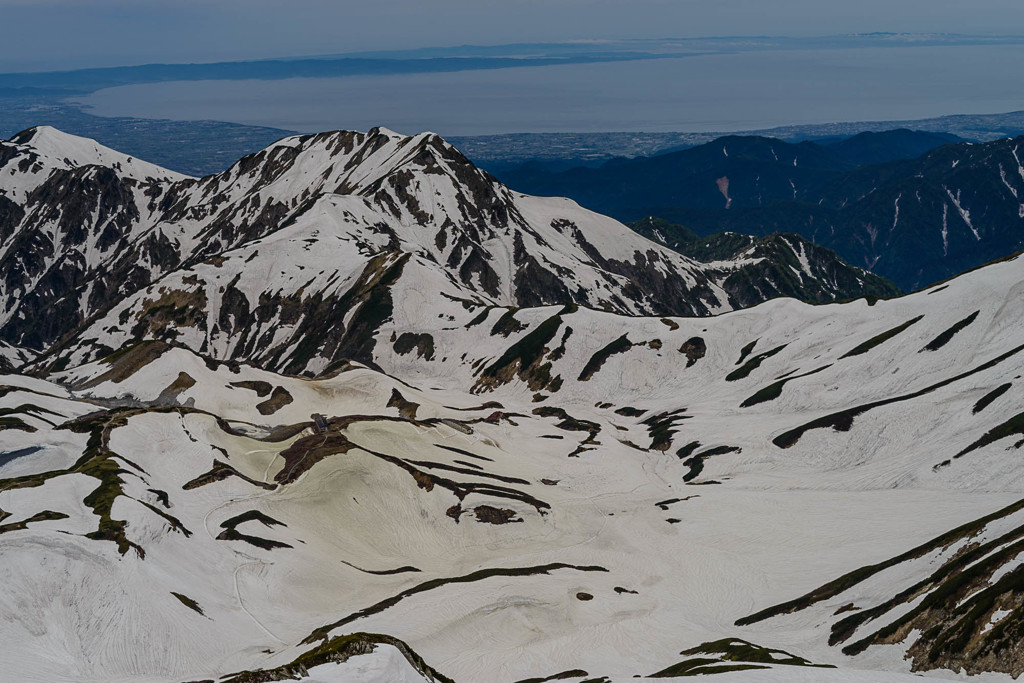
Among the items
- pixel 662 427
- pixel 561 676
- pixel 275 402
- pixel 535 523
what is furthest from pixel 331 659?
pixel 662 427

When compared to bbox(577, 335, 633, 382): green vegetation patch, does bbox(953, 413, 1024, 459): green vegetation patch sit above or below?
above

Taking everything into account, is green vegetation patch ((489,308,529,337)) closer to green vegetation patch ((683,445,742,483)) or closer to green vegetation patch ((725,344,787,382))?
green vegetation patch ((725,344,787,382))

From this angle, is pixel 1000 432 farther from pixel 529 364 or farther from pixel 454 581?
pixel 529 364

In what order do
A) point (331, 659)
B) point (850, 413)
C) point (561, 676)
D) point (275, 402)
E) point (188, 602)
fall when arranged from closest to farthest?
1. point (331, 659)
2. point (561, 676)
3. point (188, 602)
4. point (850, 413)
5. point (275, 402)

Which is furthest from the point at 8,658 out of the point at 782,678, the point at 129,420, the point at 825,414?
the point at 825,414

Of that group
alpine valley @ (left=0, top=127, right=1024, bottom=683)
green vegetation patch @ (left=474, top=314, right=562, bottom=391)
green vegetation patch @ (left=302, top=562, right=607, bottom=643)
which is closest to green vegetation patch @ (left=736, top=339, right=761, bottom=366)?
alpine valley @ (left=0, top=127, right=1024, bottom=683)

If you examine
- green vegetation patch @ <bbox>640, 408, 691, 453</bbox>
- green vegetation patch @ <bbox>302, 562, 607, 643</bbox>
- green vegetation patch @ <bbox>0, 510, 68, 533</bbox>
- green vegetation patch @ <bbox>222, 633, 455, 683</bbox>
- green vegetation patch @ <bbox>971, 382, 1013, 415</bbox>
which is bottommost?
green vegetation patch @ <bbox>640, 408, 691, 453</bbox>

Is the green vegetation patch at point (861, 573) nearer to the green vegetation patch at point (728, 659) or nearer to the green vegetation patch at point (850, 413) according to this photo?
the green vegetation patch at point (728, 659)

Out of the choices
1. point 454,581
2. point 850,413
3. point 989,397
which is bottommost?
point 454,581
